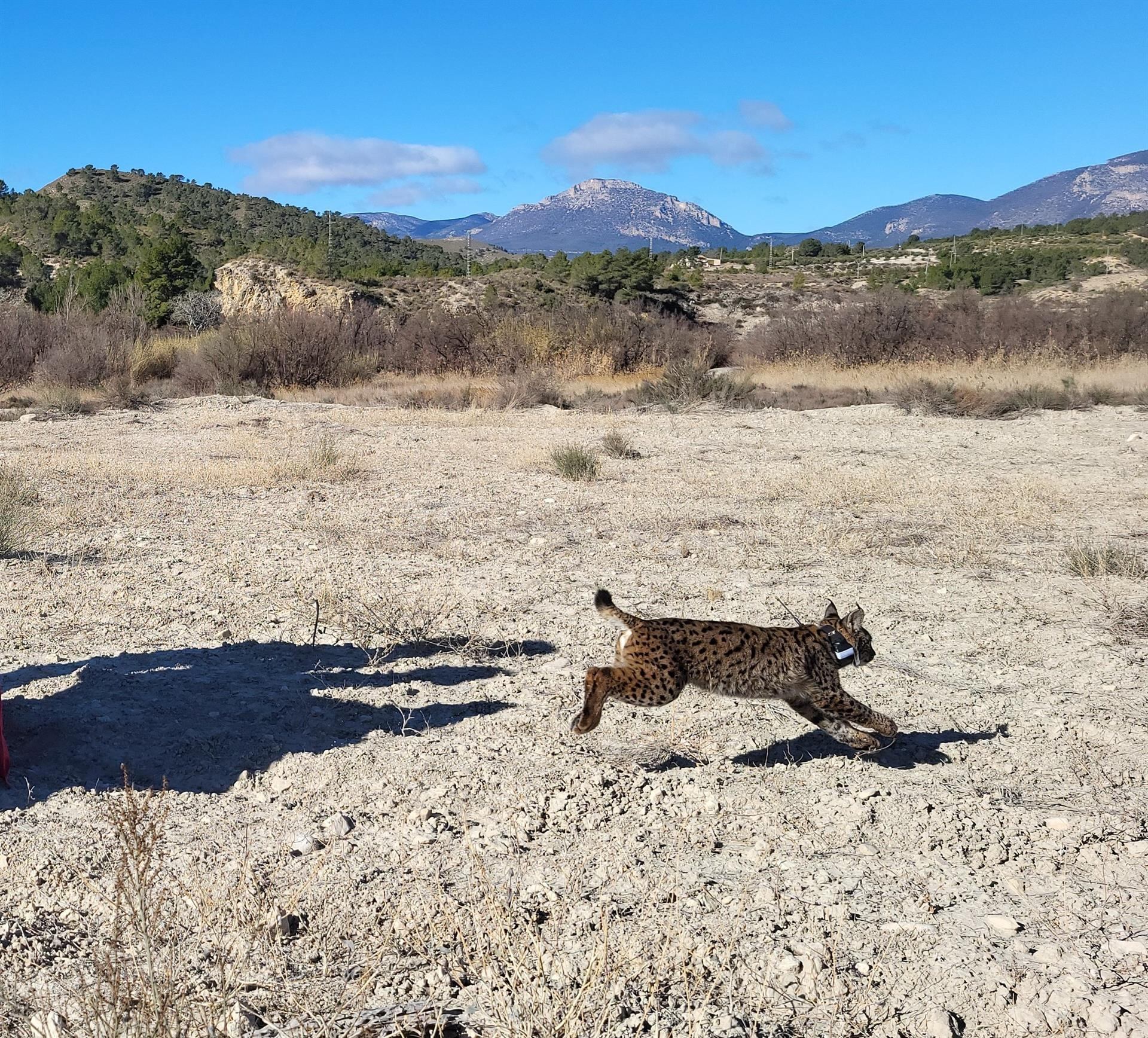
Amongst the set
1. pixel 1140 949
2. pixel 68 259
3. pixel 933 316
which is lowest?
pixel 1140 949

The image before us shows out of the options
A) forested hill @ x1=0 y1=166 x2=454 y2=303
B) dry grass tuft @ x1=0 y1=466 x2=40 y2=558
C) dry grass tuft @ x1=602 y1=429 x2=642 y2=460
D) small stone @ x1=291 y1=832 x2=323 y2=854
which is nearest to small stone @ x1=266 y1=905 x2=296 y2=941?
small stone @ x1=291 y1=832 x2=323 y2=854

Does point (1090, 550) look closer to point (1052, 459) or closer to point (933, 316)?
point (1052, 459)

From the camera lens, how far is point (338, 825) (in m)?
3.83

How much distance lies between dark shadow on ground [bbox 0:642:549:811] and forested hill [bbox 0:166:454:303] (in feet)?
134

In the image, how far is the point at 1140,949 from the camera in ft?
9.94

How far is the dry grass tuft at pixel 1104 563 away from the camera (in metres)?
7.38

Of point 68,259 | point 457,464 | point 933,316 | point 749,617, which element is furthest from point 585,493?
point 68,259

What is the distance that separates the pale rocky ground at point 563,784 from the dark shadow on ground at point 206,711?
0.07 feet

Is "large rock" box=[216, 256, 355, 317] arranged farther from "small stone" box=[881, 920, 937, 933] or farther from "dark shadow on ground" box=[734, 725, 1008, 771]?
"small stone" box=[881, 920, 937, 933]

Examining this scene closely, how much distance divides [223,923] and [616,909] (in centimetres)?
114

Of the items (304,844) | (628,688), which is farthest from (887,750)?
(304,844)

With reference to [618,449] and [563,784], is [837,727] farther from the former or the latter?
[618,449]

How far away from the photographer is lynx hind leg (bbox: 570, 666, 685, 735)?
163 inches

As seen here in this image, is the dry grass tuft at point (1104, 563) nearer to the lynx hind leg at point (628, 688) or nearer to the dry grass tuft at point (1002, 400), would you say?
the lynx hind leg at point (628, 688)
